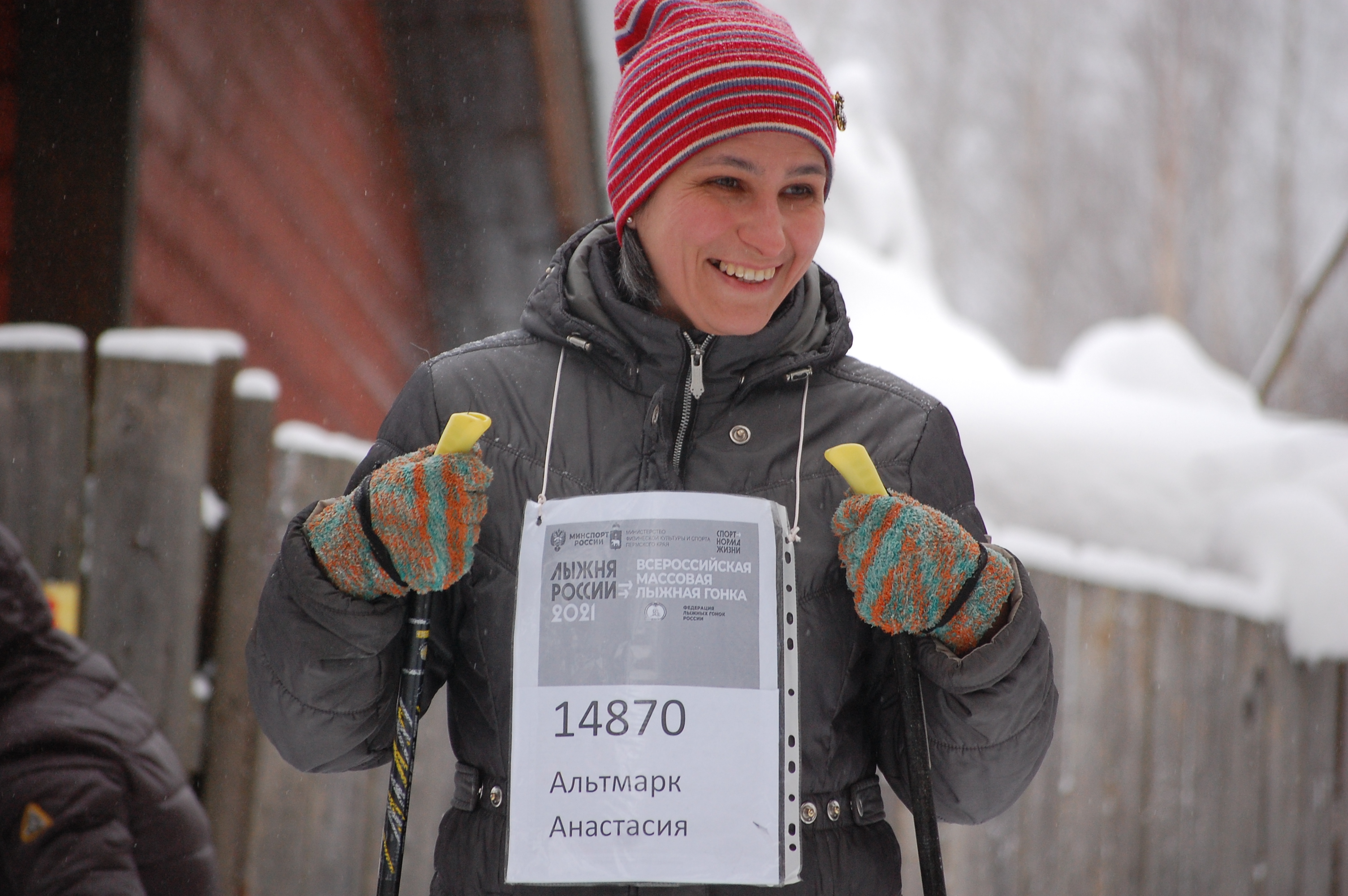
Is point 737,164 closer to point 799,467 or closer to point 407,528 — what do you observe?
point 799,467

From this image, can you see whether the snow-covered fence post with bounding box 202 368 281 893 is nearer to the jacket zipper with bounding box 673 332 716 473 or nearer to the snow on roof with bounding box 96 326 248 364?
the snow on roof with bounding box 96 326 248 364

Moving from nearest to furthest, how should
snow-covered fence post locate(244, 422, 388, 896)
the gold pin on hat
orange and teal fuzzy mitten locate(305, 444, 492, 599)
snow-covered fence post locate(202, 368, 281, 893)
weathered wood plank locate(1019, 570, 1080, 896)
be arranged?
1. orange and teal fuzzy mitten locate(305, 444, 492, 599)
2. the gold pin on hat
3. snow-covered fence post locate(202, 368, 281, 893)
4. snow-covered fence post locate(244, 422, 388, 896)
5. weathered wood plank locate(1019, 570, 1080, 896)

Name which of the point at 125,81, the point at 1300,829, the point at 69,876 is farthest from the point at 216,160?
the point at 1300,829

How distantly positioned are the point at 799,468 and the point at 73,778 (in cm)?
163

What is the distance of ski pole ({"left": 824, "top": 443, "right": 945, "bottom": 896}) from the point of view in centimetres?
154

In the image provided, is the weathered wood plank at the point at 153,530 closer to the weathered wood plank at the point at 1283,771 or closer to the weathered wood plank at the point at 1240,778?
the weathered wood plank at the point at 1240,778

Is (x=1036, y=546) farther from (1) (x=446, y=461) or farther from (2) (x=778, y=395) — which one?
(1) (x=446, y=461)

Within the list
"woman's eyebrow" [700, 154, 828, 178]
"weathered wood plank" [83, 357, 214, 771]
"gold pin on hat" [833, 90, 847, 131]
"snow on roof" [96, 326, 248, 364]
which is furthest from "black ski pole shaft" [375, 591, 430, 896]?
"snow on roof" [96, 326, 248, 364]

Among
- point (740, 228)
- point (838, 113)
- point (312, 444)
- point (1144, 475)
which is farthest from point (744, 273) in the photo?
point (1144, 475)

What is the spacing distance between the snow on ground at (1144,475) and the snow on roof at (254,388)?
251 centimetres

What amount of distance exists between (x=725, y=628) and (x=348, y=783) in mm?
2184

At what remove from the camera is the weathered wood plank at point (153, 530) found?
2.83 metres

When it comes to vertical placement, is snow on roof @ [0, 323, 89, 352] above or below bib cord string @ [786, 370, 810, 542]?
above

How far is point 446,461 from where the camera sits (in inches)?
58.3
